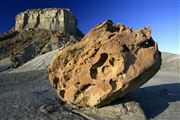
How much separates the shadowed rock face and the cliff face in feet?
279

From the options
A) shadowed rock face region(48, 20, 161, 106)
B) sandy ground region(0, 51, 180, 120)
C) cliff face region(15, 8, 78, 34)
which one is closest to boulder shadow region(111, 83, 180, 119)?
sandy ground region(0, 51, 180, 120)

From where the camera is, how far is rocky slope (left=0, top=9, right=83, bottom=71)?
7850 centimetres

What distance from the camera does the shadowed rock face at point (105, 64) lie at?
47.1ft

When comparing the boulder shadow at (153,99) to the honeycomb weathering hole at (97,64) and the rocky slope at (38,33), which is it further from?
the rocky slope at (38,33)

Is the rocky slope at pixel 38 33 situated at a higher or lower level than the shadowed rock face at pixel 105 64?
higher

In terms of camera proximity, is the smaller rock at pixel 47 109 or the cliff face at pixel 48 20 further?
the cliff face at pixel 48 20

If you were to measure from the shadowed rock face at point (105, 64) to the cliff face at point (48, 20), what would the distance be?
85.2m

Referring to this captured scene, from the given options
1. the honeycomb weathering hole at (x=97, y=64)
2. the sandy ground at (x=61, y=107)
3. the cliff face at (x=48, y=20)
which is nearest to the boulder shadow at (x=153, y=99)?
the sandy ground at (x=61, y=107)

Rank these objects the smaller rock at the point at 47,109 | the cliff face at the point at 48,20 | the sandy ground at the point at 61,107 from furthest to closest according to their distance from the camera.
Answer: the cliff face at the point at 48,20 → the smaller rock at the point at 47,109 → the sandy ground at the point at 61,107

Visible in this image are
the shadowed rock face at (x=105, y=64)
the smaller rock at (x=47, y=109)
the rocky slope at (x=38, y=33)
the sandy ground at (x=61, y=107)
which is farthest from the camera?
the rocky slope at (x=38, y=33)

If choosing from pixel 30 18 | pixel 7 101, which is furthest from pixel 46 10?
pixel 7 101

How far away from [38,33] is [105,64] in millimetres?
82208

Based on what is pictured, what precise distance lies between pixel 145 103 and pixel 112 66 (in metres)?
4.30

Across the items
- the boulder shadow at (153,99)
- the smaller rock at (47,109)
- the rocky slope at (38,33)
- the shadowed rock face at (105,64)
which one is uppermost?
the rocky slope at (38,33)
